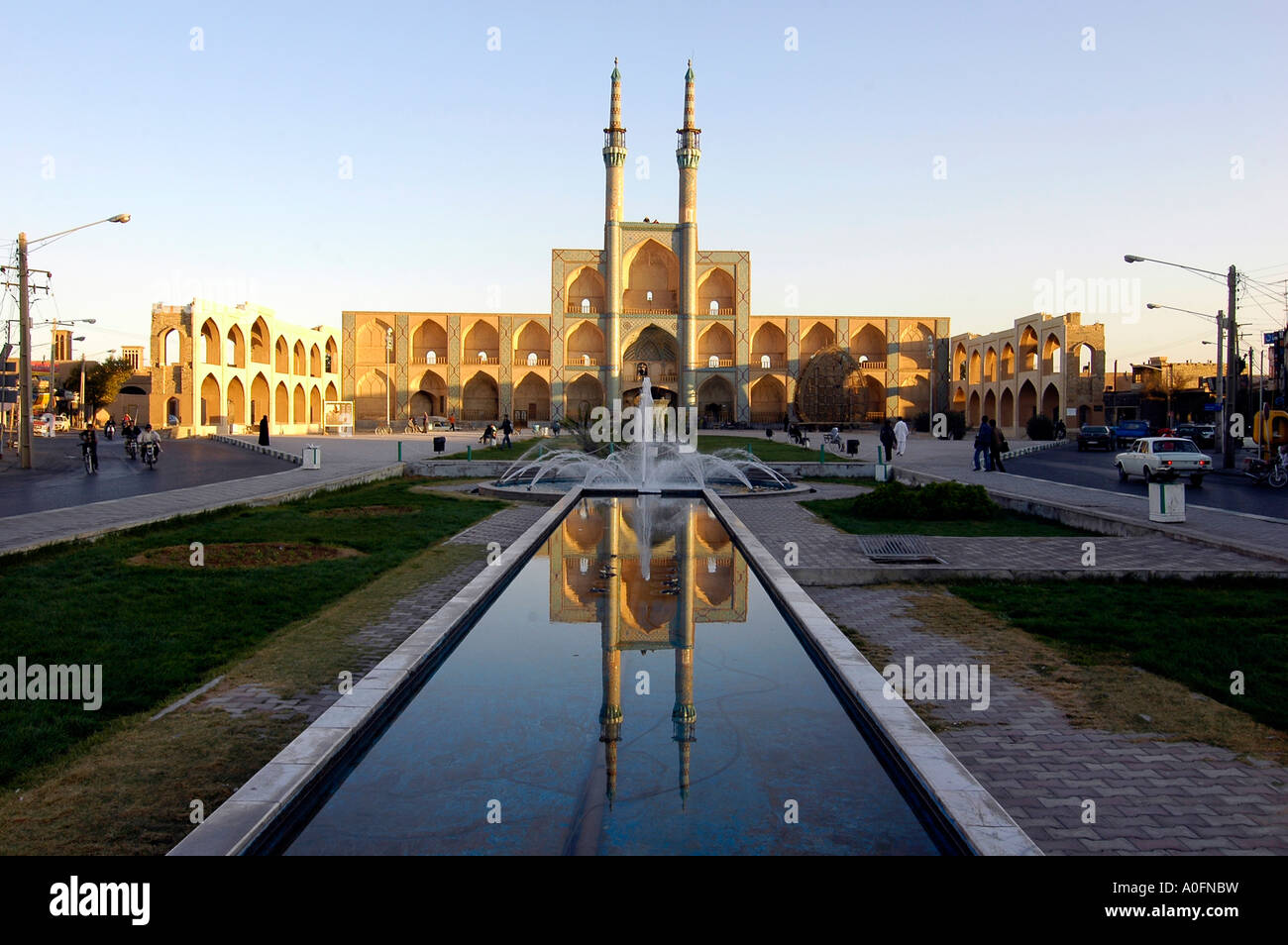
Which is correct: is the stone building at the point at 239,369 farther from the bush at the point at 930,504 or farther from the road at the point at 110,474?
the bush at the point at 930,504

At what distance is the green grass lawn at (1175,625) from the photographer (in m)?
4.63

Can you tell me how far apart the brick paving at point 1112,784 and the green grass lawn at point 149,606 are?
3.58m

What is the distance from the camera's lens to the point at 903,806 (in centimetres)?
320

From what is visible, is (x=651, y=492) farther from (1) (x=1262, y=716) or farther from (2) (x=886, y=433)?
(1) (x=1262, y=716)

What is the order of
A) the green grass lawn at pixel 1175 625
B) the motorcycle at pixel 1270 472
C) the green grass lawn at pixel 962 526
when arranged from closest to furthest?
the green grass lawn at pixel 1175 625 < the green grass lawn at pixel 962 526 < the motorcycle at pixel 1270 472

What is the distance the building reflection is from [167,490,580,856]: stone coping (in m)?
0.93

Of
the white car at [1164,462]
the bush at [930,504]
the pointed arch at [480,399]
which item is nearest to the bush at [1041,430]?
the white car at [1164,462]

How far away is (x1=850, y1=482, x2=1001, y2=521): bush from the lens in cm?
1187

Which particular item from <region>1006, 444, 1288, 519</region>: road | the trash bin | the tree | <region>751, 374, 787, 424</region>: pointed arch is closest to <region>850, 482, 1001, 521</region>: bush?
the trash bin

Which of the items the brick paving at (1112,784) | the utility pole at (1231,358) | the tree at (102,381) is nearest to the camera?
the brick paving at (1112,784)

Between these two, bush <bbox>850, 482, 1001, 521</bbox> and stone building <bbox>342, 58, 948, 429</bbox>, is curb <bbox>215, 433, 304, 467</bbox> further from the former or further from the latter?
stone building <bbox>342, 58, 948, 429</bbox>

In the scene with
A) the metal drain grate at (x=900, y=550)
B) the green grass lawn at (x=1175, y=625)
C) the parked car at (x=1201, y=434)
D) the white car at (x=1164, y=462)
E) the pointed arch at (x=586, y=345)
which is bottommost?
the green grass lawn at (x=1175, y=625)
